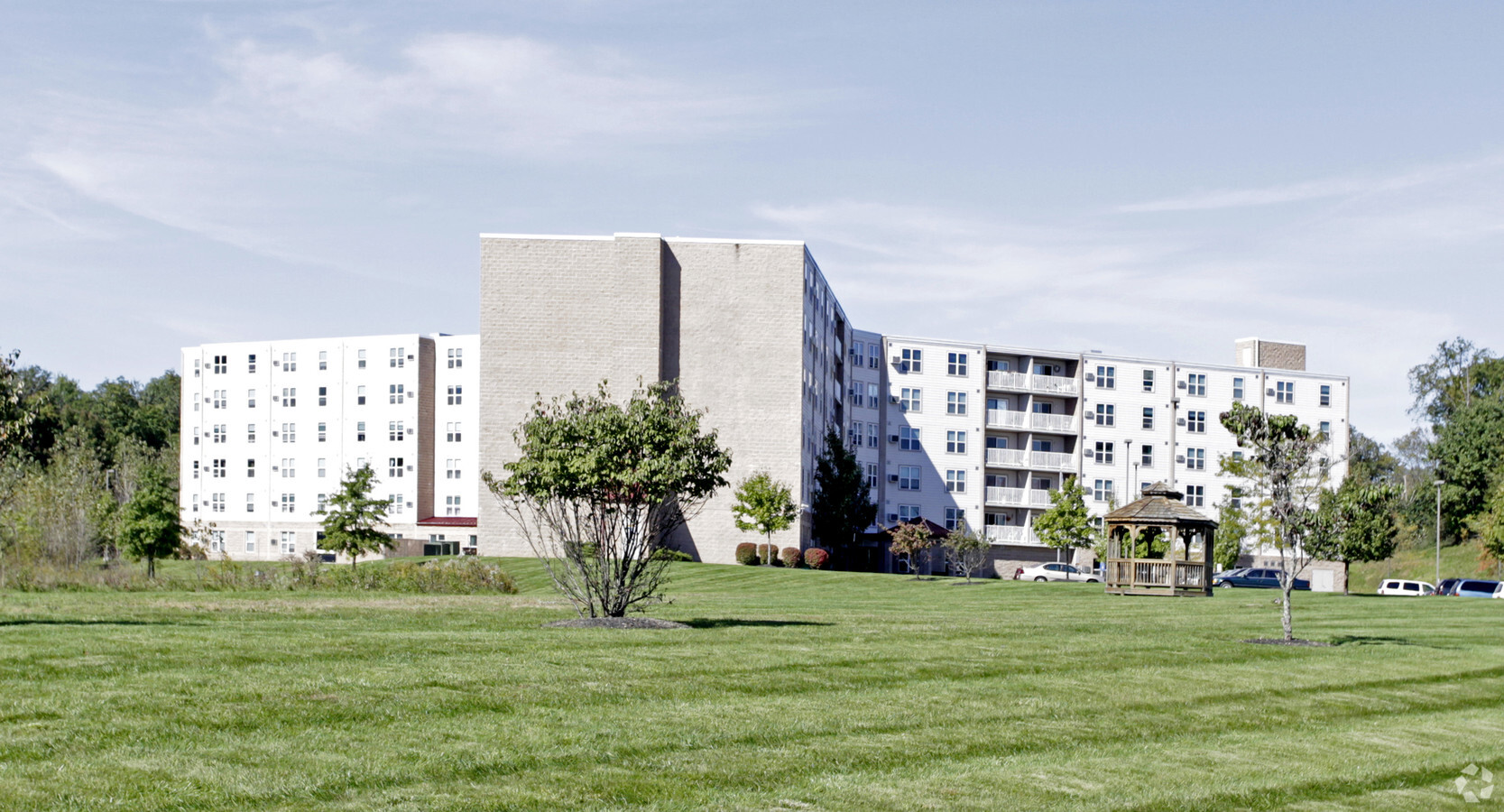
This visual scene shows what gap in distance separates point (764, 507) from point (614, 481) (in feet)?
159

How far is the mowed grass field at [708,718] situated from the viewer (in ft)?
35.9

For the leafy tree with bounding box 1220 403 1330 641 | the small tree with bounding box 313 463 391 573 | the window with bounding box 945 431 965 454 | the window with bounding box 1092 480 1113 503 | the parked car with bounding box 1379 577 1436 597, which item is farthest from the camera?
the window with bounding box 1092 480 1113 503

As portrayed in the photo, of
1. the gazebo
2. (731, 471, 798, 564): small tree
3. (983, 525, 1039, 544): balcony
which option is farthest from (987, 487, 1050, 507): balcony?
A: the gazebo

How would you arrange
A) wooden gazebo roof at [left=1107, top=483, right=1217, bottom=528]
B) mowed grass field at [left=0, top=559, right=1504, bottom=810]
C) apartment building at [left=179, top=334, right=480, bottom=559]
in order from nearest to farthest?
mowed grass field at [left=0, top=559, right=1504, bottom=810] → wooden gazebo roof at [left=1107, top=483, right=1217, bottom=528] → apartment building at [left=179, top=334, right=480, bottom=559]

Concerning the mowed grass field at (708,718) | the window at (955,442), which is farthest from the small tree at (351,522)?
the window at (955,442)

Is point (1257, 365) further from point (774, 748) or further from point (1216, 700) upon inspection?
point (774, 748)

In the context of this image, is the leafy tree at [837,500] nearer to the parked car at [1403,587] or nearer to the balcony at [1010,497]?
the balcony at [1010,497]

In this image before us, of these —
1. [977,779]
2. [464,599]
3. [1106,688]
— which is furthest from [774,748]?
[464,599]

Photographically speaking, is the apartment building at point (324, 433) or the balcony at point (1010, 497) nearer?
the apartment building at point (324, 433)

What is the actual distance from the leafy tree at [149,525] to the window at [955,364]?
55511mm

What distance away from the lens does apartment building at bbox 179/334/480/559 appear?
98.9m

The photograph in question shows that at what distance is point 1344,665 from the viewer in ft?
73.0

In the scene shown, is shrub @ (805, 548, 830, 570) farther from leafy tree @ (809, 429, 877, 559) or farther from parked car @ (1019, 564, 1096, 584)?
parked car @ (1019, 564, 1096, 584)

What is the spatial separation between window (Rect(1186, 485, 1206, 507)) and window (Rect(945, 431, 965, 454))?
1802cm
